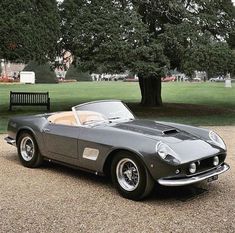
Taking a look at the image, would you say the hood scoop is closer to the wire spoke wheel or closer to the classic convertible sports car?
the classic convertible sports car

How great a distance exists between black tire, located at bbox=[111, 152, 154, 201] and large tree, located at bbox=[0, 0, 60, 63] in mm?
9822

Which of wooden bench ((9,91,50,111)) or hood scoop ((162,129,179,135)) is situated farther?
wooden bench ((9,91,50,111))

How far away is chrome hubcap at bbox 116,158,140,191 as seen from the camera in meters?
5.34

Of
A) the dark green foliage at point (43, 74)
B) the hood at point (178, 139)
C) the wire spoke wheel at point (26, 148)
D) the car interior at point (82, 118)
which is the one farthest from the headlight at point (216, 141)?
the dark green foliage at point (43, 74)

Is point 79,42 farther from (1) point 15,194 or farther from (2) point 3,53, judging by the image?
(1) point 15,194

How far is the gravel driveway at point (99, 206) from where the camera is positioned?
4.49 m

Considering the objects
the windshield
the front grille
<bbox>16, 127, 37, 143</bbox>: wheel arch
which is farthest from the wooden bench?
the front grille

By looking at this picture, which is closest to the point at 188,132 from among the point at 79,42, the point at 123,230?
the point at 123,230

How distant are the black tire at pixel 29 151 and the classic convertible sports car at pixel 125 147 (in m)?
0.02

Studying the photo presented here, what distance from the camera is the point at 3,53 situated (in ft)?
47.5

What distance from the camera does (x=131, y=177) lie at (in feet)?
17.7

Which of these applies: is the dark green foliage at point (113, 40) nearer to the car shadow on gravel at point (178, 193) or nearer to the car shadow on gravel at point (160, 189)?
the car shadow on gravel at point (160, 189)

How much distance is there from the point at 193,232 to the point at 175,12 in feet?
44.8

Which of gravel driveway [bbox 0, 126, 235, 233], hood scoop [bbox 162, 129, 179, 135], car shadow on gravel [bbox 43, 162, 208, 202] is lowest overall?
gravel driveway [bbox 0, 126, 235, 233]
